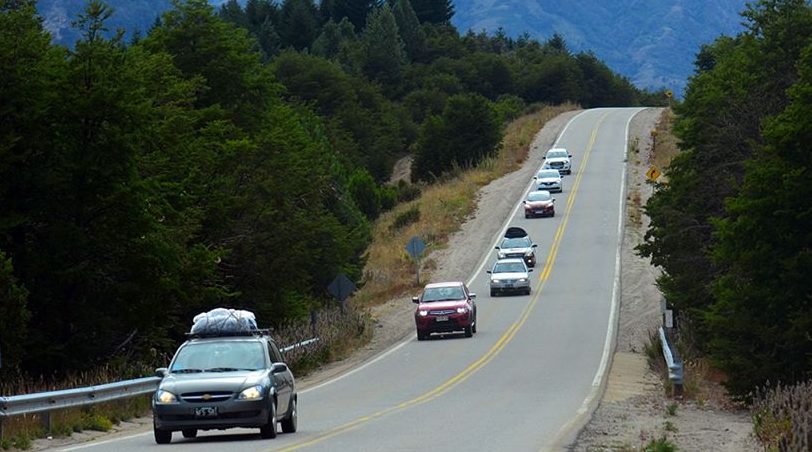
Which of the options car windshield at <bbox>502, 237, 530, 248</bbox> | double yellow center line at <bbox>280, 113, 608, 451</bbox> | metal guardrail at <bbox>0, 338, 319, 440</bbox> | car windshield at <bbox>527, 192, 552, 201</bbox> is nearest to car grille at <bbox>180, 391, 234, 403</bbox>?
metal guardrail at <bbox>0, 338, 319, 440</bbox>

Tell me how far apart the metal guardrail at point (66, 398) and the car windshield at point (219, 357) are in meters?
0.47

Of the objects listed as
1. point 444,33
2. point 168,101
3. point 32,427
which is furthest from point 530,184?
point 444,33

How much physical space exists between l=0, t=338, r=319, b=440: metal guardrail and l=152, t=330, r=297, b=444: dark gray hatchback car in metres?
0.58

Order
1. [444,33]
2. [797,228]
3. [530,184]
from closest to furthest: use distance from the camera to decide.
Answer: [797,228], [530,184], [444,33]

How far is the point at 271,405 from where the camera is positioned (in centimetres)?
1969

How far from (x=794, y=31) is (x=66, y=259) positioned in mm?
20993

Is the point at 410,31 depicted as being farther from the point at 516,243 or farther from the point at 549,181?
the point at 516,243

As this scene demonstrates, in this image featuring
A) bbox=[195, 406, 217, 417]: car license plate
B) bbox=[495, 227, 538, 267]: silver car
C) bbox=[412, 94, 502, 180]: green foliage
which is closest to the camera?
bbox=[195, 406, 217, 417]: car license plate

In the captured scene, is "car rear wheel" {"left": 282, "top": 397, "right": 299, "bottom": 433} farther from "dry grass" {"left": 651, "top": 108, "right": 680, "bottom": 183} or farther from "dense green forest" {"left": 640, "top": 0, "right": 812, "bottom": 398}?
"dry grass" {"left": 651, "top": 108, "right": 680, "bottom": 183}

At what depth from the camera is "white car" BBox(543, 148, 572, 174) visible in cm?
10488

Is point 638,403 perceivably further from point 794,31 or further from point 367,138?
point 367,138

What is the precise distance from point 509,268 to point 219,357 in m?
41.3

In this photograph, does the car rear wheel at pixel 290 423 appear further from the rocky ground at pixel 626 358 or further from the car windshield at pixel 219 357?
the rocky ground at pixel 626 358

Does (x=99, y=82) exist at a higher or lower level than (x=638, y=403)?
higher
